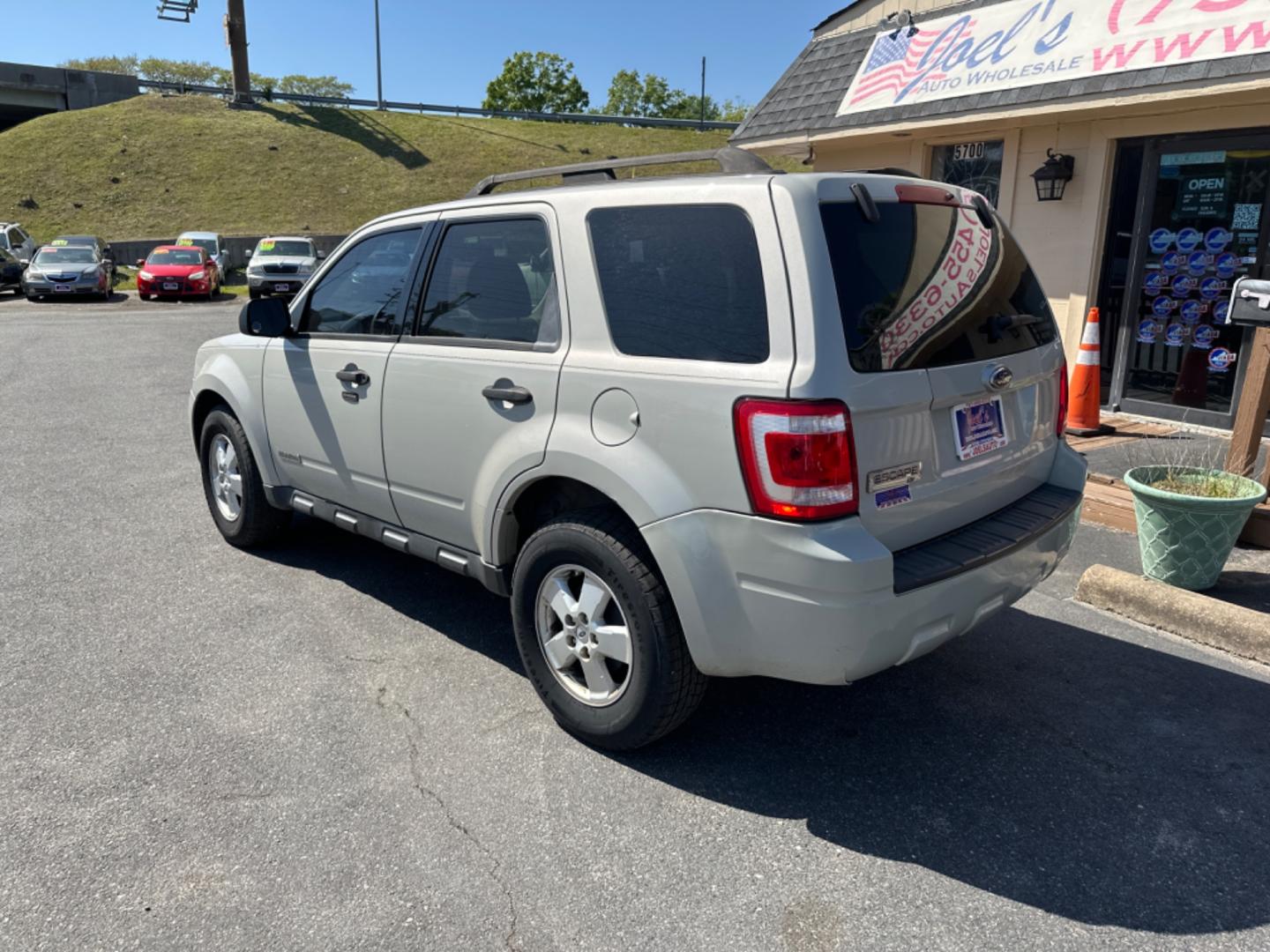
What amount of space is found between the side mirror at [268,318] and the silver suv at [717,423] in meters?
0.76

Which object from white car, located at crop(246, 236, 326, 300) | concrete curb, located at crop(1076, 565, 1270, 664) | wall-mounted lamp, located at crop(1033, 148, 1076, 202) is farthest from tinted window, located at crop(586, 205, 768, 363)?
white car, located at crop(246, 236, 326, 300)

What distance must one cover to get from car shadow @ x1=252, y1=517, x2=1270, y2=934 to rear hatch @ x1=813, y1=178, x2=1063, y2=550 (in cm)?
63

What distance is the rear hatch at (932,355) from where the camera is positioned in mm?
2764

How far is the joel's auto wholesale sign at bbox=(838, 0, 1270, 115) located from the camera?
7055mm

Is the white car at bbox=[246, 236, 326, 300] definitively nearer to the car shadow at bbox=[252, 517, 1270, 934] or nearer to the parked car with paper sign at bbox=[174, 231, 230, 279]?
the parked car with paper sign at bbox=[174, 231, 230, 279]

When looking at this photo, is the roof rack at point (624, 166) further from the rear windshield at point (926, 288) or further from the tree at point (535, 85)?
the tree at point (535, 85)

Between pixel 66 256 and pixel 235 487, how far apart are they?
22.7m

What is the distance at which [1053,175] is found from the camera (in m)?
8.68

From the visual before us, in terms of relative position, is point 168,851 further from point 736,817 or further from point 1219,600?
point 1219,600

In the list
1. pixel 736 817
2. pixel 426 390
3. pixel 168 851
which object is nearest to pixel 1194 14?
pixel 426 390

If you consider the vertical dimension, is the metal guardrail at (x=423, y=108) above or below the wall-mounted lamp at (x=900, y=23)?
above

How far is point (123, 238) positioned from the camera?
38.2 meters

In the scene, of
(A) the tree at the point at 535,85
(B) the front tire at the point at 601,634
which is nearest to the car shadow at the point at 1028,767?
(B) the front tire at the point at 601,634

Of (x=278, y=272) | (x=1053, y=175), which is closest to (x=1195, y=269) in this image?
(x=1053, y=175)
